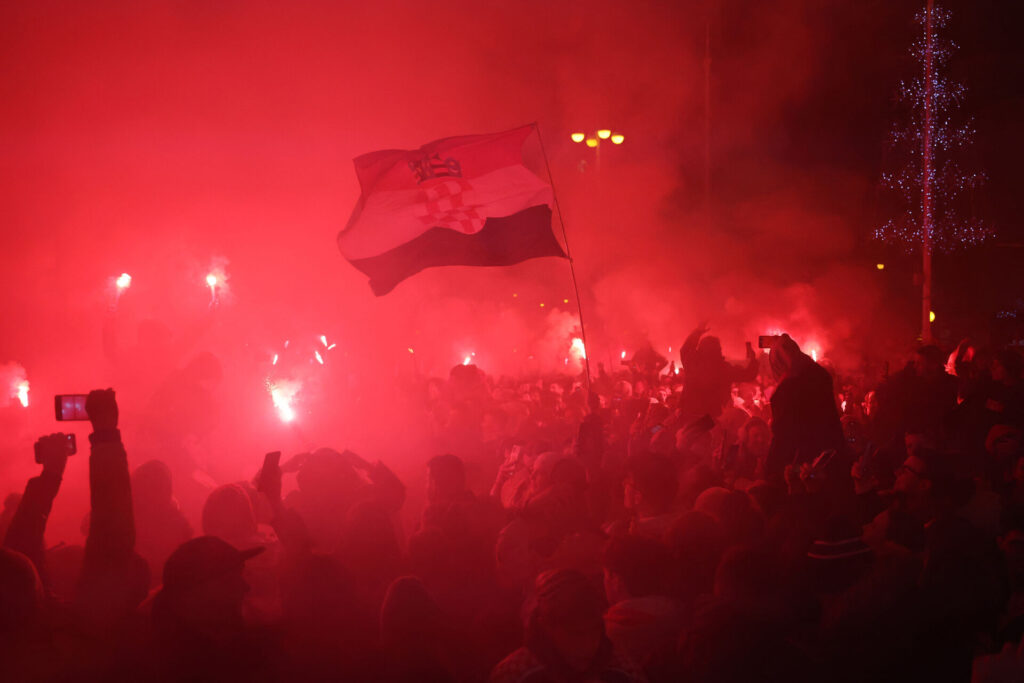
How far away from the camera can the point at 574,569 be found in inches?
89.4

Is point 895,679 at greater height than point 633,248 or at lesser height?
lesser

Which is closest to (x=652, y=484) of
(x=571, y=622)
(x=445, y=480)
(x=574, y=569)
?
(x=445, y=480)

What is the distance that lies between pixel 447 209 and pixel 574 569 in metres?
4.90

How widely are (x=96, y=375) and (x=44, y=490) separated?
29.1 feet

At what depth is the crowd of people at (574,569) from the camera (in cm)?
221

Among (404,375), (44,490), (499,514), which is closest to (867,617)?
(499,514)

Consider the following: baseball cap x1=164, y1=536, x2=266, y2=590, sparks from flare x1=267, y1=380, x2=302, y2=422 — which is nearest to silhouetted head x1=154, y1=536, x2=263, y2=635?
baseball cap x1=164, y1=536, x2=266, y2=590

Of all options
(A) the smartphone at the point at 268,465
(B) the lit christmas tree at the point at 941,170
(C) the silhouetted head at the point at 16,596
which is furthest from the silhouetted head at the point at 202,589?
(B) the lit christmas tree at the point at 941,170

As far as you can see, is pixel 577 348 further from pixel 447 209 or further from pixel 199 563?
pixel 199 563

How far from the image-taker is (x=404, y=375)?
12000mm

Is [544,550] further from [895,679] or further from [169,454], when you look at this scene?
[169,454]

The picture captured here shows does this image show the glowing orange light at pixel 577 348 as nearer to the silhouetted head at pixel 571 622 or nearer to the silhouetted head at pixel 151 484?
the silhouetted head at pixel 151 484

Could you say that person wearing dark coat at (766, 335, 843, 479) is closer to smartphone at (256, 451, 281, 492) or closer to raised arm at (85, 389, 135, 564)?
smartphone at (256, 451, 281, 492)

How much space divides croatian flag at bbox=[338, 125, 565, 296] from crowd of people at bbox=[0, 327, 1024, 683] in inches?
95.8
